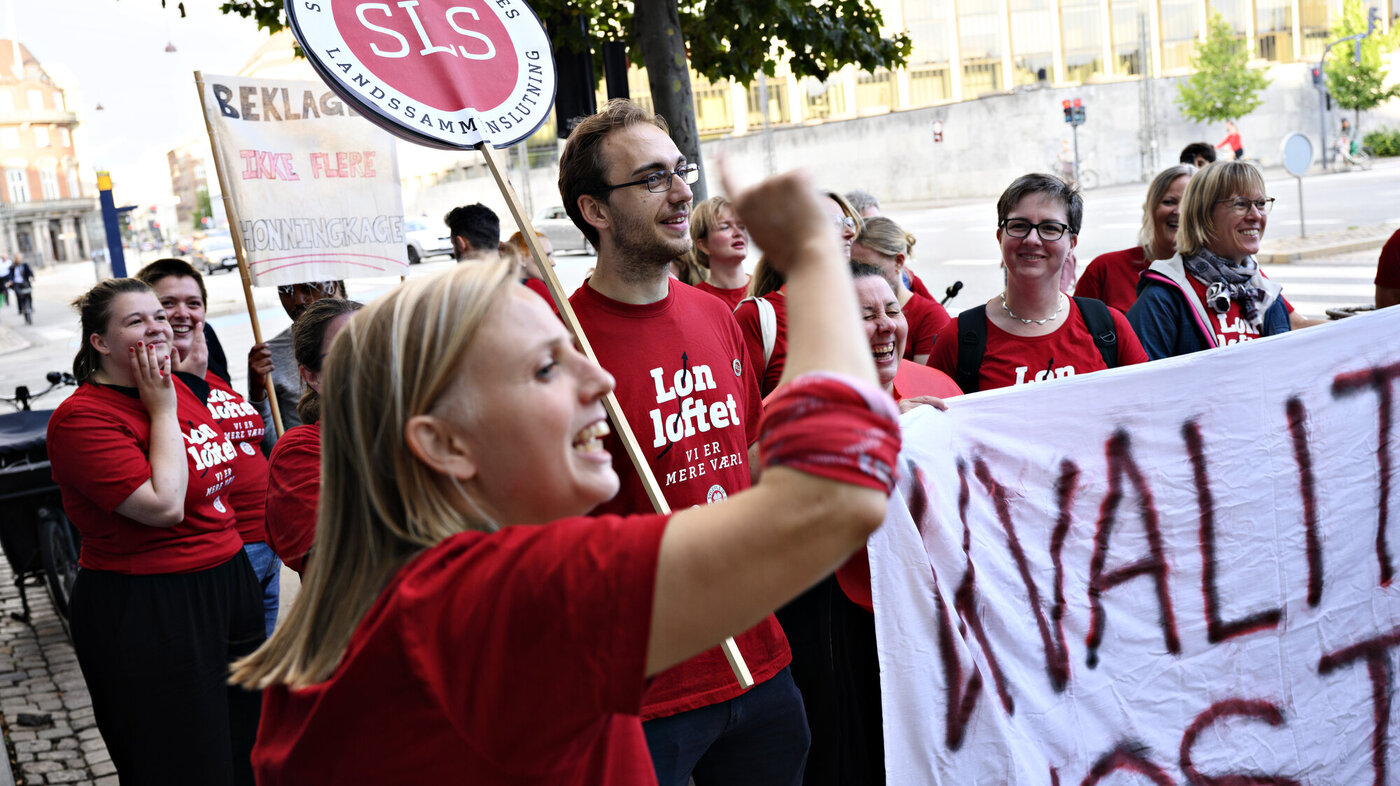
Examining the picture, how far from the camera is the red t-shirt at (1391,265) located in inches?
191

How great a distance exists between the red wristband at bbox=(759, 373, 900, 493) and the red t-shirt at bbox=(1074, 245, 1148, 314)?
440 centimetres

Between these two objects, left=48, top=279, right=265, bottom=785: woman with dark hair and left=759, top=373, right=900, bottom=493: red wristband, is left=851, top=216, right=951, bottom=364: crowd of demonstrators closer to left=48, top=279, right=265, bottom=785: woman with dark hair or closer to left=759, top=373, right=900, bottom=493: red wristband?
left=48, top=279, right=265, bottom=785: woman with dark hair

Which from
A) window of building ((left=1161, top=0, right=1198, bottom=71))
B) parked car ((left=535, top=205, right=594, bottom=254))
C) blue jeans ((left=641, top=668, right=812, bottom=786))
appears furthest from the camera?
window of building ((left=1161, top=0, right=1198, bottom=71))

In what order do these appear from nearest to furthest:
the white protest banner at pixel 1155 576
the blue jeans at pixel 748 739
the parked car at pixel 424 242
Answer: the blue jeans at pixel 748 739 < the white protest banner at pixel 1155 576 < the parked car at pixel 424 242

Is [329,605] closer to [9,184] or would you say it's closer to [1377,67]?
[1377,67]

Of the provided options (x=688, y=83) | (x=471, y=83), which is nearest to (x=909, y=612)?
(x=471, y=83)

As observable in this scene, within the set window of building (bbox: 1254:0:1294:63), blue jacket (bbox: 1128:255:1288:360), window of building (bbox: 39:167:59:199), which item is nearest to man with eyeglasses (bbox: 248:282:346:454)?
blue jacket (bbox: 1128:255:1288:360)

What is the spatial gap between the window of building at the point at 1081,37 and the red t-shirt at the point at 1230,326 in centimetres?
5001

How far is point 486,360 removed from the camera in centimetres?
125

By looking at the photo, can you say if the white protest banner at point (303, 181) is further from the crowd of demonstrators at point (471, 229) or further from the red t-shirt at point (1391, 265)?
the red t-shirt at point (1391, 265)

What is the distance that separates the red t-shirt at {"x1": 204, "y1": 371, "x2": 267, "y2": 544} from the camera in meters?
4.16

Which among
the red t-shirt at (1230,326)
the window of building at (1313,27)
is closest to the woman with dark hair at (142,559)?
the red t-shirt at (1230,326)

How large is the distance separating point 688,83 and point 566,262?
2290 cm

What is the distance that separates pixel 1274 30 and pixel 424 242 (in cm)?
4200
